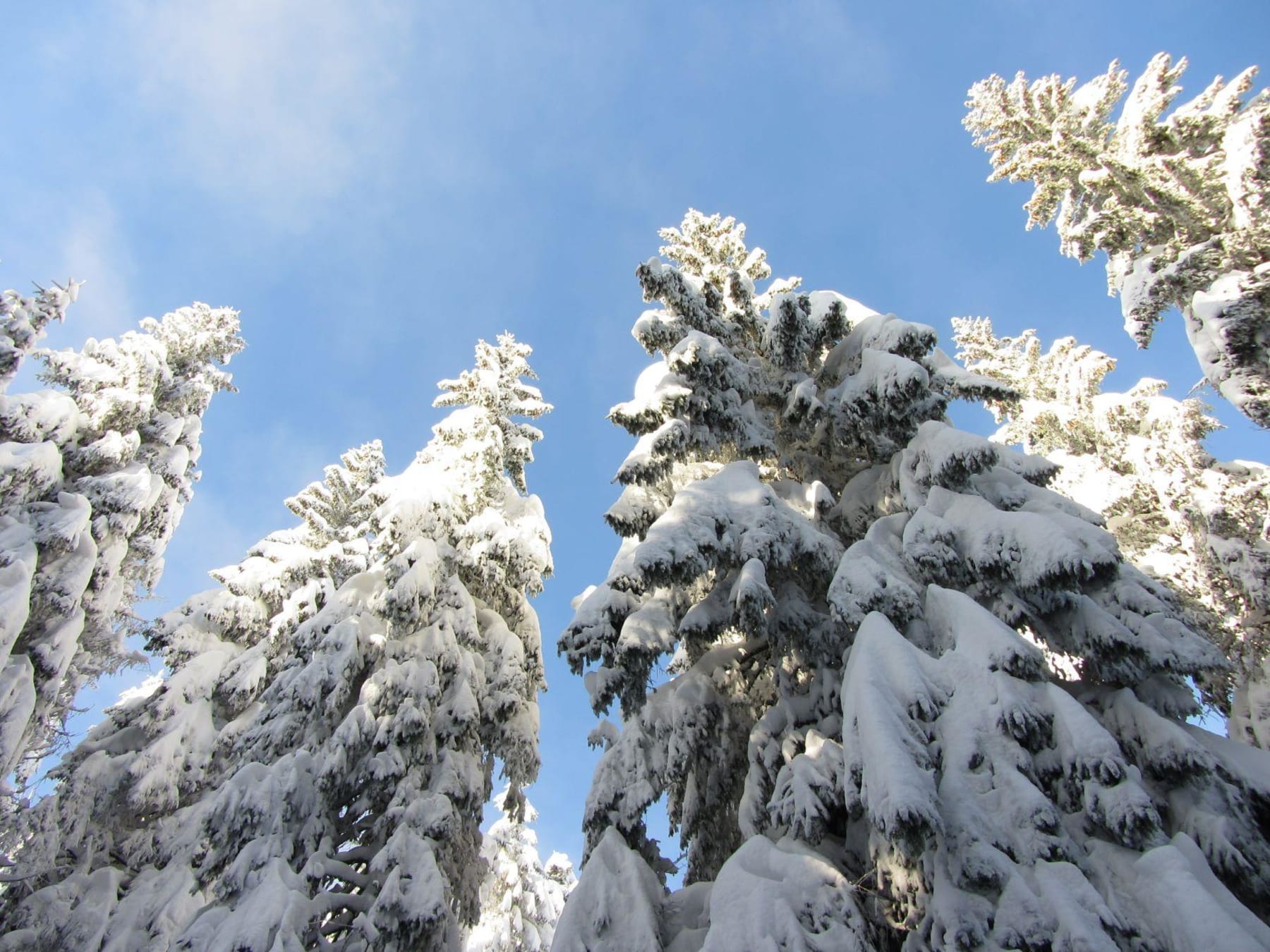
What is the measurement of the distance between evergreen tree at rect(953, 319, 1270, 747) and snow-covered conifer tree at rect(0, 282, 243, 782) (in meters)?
19.9

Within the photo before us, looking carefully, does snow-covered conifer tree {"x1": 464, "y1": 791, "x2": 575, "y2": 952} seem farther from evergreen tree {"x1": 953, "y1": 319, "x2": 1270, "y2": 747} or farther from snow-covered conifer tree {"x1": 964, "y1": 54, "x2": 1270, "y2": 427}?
snow-covered conifer tree {"x1": 964, "y1": 54, "x2": 1270, "y2": 427}

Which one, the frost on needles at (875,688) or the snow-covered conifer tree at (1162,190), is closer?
the frost on needles at (875,688)

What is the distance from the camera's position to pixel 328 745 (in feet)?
35.8

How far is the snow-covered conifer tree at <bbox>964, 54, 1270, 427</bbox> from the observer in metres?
10.9

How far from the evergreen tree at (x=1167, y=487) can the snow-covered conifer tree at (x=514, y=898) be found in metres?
22.3

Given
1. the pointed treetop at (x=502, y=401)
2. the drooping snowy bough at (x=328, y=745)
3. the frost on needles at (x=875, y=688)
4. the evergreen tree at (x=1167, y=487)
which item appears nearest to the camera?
the frost on needles at (x=875, y=688)

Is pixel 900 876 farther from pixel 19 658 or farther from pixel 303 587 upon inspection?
pixel 19 658

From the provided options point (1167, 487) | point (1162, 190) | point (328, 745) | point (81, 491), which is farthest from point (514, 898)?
point (1162, 190)

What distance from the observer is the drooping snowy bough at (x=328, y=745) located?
978cm

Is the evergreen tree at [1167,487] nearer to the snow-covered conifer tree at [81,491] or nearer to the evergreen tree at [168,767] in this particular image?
the evergreen tree at [168,767]

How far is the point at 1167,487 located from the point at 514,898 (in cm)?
2711


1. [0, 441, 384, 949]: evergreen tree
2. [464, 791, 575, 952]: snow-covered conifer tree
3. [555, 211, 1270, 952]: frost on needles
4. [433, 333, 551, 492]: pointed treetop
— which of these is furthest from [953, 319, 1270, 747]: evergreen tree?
[464, 791, 575, 952]: snow-covered conifer tree

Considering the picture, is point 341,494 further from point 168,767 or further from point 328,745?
point 328,745

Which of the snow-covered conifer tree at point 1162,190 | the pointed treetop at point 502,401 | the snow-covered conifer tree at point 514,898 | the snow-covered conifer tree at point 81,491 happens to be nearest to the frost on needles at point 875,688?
the snow-covered conifer tree at point 1162,190
